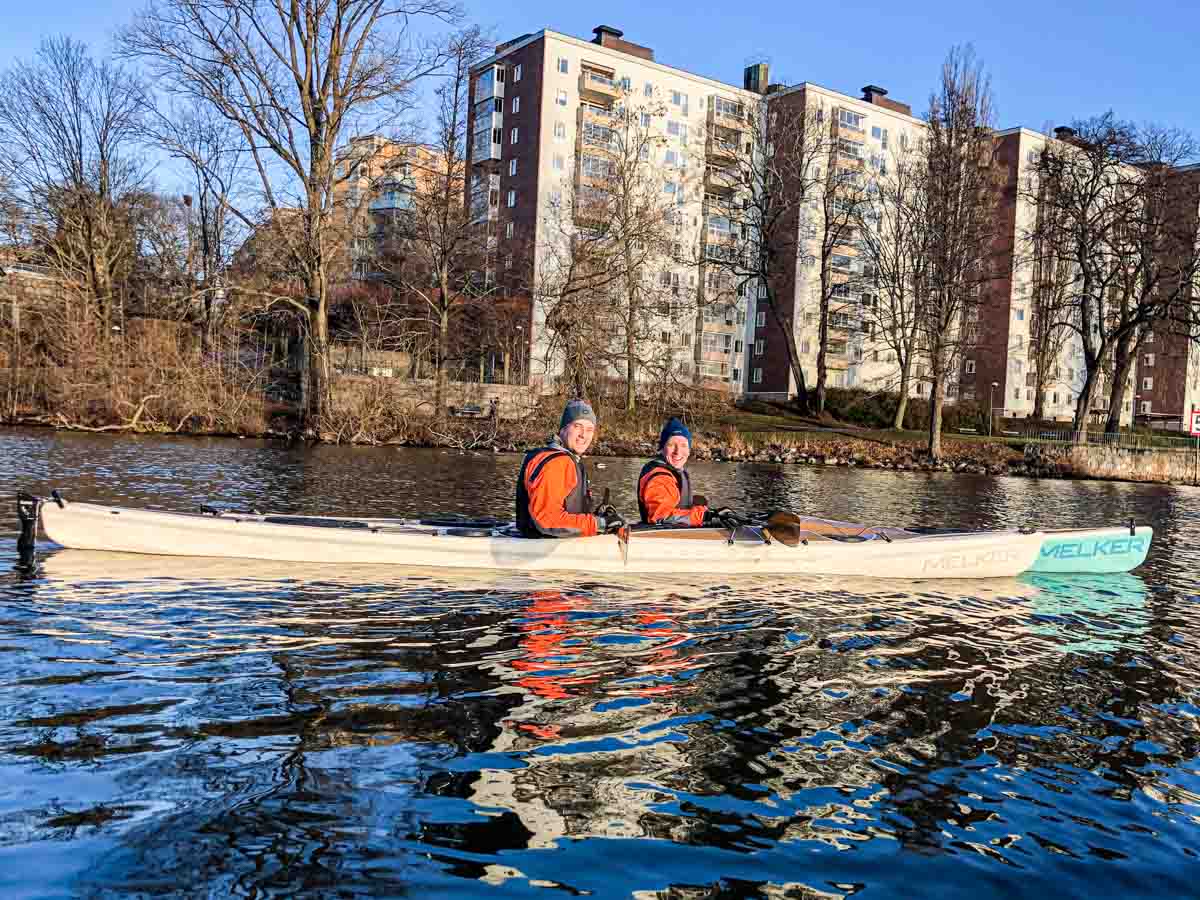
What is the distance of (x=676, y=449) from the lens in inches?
369

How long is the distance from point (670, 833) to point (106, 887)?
2096 millimetres

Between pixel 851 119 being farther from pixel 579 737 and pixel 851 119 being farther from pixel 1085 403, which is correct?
pixel 579 737

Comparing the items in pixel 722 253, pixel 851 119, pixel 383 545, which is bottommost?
pixel 383 545

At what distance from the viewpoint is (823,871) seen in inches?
140

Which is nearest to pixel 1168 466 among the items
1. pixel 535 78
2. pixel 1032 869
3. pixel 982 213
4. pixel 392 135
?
pixel 982 213

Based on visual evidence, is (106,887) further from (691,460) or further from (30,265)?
(30,265)

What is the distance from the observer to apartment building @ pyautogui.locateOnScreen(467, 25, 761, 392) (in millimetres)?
54188

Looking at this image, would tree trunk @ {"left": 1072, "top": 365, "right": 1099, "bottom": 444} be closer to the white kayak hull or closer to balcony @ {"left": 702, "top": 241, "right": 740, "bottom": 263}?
balcony @ {"left": 702, "top": 241, "right": 740, "bottom": 263}

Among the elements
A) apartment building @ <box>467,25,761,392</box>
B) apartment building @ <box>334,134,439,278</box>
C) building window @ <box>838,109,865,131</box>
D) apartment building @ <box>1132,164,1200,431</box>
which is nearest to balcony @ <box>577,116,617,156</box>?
apartment building @ <box>467,25,761,392</box>

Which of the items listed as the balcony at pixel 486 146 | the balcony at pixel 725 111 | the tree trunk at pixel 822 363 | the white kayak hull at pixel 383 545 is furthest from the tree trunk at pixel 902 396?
the white kayak hull at pixel 383 545

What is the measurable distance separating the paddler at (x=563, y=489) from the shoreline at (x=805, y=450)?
2069cm

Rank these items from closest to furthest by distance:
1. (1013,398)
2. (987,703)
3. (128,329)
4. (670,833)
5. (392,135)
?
(670,833) → (987,703) → (392,135) → (128,329) → (1013,398)

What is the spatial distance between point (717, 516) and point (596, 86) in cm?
5157

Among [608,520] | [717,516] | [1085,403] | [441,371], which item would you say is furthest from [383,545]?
[1085,403]
